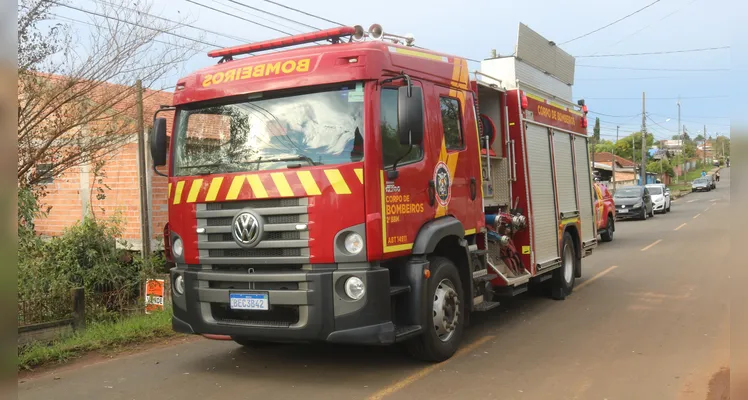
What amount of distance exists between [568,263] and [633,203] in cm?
1966

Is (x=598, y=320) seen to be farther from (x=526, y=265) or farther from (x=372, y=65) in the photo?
(x=372, y=65)

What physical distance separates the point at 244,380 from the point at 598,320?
4.66 metres

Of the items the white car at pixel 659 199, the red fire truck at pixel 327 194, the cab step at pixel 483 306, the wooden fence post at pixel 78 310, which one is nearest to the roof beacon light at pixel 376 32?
the red fire truck at pixel 327 194

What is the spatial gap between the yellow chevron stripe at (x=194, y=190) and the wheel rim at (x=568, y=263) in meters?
6.13

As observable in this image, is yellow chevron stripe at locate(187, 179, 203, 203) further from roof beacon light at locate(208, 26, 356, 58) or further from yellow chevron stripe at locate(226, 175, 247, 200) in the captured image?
roof beacon light at locate(208, 26, 356, 58)

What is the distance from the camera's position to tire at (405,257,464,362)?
222 inches

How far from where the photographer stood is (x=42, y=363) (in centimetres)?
626

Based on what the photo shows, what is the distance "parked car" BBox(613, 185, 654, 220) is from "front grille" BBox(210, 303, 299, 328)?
82.6ft

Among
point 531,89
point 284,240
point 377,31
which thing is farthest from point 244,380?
point 531,89

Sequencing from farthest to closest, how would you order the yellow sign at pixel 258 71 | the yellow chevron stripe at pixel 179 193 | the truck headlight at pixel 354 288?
1. the yellow chevron stripe at pixel 179 193
2. the yellow sign at pixel 258 71
3. the truck headlight at pixel 354 288

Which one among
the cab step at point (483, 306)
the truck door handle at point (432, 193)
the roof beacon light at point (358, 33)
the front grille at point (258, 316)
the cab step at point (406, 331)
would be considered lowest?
the cab step at point (483, 306)

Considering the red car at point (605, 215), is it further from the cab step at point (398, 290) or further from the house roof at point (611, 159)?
the house roof at point (611, 159)

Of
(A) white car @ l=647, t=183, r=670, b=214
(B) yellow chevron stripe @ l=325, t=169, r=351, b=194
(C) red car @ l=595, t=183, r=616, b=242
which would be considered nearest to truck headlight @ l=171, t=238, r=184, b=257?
(B) yellow chevron stripe @ l=325, t=169, r=351, b=194

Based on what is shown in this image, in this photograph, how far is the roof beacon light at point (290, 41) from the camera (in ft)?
18.3
